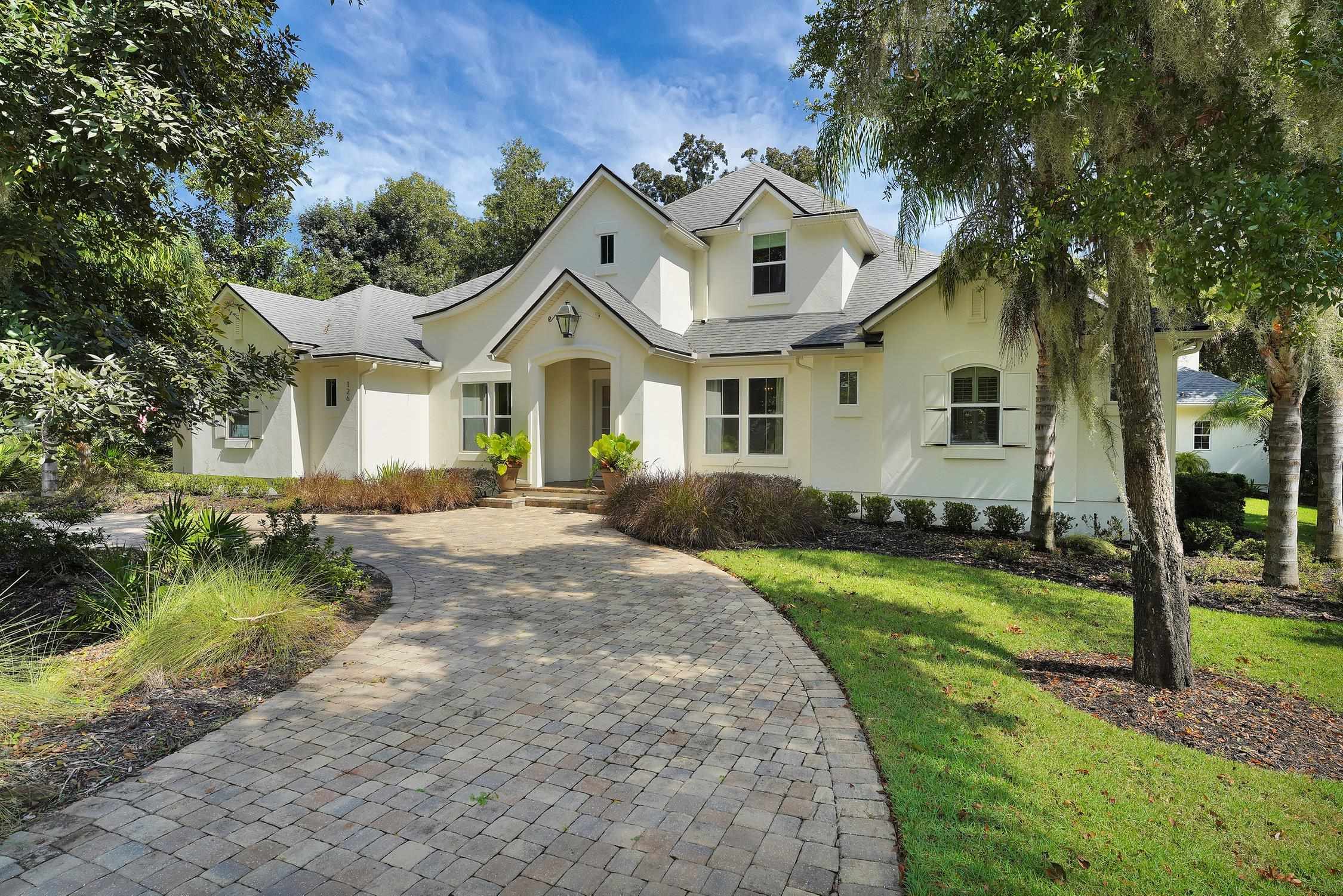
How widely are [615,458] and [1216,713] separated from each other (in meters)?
10.9

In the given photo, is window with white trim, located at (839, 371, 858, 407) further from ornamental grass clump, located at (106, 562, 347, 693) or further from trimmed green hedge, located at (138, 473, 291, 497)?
trimmed green hedge, located at (138, 473, 291, 497)

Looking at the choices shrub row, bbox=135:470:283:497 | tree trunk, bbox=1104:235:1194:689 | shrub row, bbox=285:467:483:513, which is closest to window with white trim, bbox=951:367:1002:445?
tree trunk, bbox=1104:235:1194:689

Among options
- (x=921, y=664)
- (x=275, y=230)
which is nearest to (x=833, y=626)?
(x=921, y=664)

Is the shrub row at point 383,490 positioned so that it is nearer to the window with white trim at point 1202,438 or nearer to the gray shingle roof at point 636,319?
the gray shingle roof at point 636,319

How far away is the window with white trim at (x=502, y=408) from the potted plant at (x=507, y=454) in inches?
85.8

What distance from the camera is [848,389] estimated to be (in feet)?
48.1

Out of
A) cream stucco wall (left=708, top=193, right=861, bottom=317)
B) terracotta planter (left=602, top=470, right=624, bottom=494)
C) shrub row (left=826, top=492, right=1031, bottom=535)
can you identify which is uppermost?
cream stucco wall (left=708, top=193, right=861, bottom=317)

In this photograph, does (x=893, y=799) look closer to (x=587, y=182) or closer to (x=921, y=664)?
(x=921, y=664)

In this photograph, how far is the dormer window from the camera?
1675cm

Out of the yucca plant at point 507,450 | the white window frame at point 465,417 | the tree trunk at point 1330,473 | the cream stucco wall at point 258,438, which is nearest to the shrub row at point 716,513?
the yucca plant at point 507,450

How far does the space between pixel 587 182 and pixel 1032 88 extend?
14407 millimetres

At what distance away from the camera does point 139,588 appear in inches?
234

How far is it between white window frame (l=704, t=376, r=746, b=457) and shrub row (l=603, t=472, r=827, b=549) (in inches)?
152

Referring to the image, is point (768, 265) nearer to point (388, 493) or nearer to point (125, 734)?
point (388, 493)
